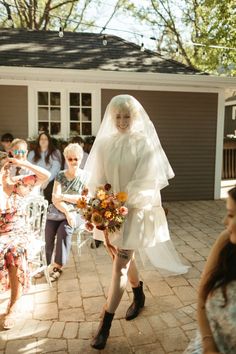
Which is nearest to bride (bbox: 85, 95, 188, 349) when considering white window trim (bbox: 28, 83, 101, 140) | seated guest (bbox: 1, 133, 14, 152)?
seated guest (bbox: 1, 133, 14, 152)

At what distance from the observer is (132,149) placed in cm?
272

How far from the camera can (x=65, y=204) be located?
3953 millimetres

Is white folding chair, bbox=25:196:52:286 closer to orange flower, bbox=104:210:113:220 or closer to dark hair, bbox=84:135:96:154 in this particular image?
orange flower, bbox=104:210:113:220

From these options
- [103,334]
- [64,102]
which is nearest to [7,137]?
[64,102]

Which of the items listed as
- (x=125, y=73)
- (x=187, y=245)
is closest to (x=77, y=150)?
(x=187, y=245)

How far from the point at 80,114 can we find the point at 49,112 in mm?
711

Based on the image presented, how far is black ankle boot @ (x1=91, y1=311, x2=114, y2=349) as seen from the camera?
2557mm

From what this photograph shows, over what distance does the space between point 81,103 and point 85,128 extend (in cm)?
58

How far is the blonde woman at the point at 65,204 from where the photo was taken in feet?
12.7

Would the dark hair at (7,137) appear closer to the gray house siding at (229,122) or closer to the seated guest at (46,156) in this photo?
the seated guest at (46,156)

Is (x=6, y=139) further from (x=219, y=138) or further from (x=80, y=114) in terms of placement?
(x=219, y=138)

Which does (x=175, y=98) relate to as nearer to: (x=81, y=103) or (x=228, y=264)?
(x=81, y=103)

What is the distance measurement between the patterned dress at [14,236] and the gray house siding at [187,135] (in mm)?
5419

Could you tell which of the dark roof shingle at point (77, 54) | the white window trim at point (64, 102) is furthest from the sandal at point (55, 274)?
the dark roof shingle at point (77, 54)
